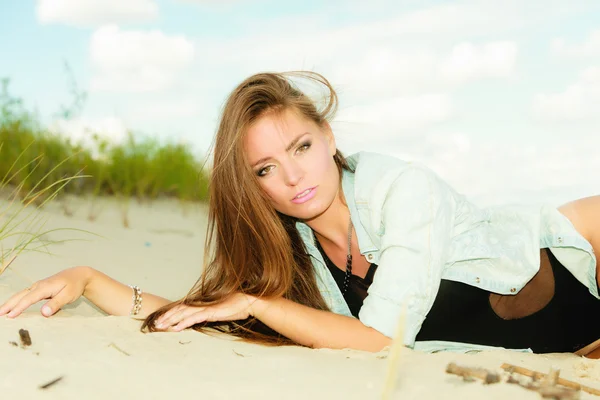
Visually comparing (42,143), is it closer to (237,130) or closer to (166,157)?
(166,157)

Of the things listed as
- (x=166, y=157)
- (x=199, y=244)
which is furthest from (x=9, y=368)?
(x=166, y=157)

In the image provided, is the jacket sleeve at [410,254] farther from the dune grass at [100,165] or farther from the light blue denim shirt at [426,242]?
the dune grass at [100,165]

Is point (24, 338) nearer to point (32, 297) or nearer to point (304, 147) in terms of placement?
point (32, 297)

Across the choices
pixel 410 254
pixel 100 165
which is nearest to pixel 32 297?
pixel 410 254

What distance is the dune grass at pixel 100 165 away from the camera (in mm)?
5539

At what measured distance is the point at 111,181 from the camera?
21.0 feet

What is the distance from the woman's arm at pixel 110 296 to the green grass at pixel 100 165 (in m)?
2.50

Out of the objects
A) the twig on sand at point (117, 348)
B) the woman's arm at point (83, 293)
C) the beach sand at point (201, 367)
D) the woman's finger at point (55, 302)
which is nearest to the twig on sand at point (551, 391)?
the beach sand at point (201, 367)

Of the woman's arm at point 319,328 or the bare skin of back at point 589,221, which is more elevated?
the bare skin of back at point 589,221

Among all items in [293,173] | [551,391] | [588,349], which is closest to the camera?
[551,391]

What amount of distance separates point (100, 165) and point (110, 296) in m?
3.61

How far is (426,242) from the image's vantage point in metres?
2.33

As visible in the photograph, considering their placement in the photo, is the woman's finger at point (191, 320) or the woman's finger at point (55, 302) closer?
the woman's finger at point (191, 320)

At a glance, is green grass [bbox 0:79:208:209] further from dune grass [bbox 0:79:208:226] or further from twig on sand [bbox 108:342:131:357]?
twig on sand [bbox 108:342:131:357]
